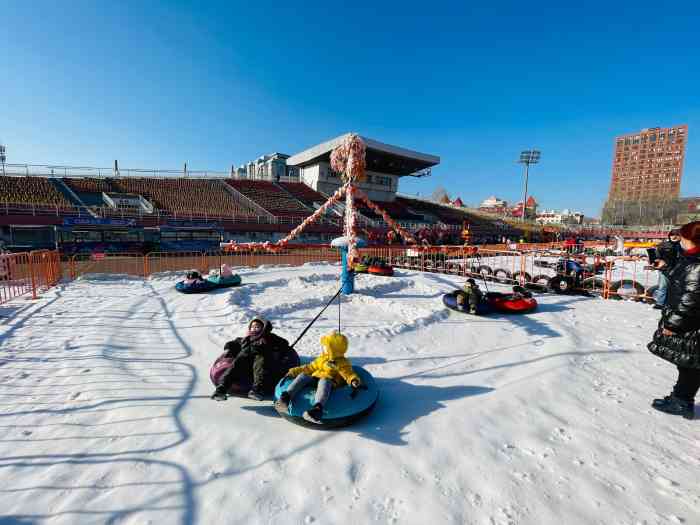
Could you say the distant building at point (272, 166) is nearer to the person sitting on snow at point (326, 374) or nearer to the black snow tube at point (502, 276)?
the black snow tube at point (502, 276)

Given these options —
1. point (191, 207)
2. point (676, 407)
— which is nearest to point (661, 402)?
point (676, 407)

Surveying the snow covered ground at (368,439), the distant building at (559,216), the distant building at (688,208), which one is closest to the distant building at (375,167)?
the snow covered ground at (368,439)

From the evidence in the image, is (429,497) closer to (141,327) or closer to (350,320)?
(350,320)

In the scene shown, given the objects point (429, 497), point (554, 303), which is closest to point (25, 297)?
point (429, 497)

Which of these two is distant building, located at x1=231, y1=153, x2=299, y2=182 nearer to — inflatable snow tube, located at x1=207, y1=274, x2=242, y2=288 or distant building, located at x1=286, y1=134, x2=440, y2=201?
distant building, located at x1=286, y1=134, x2=440, y2=201

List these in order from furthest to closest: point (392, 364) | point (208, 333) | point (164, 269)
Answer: point (164, 269), point (208, 333), point (392, 364)

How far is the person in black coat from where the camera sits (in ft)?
10.5

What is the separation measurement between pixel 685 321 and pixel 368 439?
3430mm

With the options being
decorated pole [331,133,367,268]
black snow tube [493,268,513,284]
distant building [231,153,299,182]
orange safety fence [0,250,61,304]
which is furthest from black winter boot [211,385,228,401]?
distant building [231,153,299,182]

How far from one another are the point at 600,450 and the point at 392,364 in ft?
9.08

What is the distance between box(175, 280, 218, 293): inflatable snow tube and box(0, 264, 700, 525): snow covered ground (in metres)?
3.44

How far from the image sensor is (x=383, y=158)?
43656mm

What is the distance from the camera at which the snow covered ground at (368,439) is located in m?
2.47

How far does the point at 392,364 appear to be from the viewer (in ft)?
17.3
